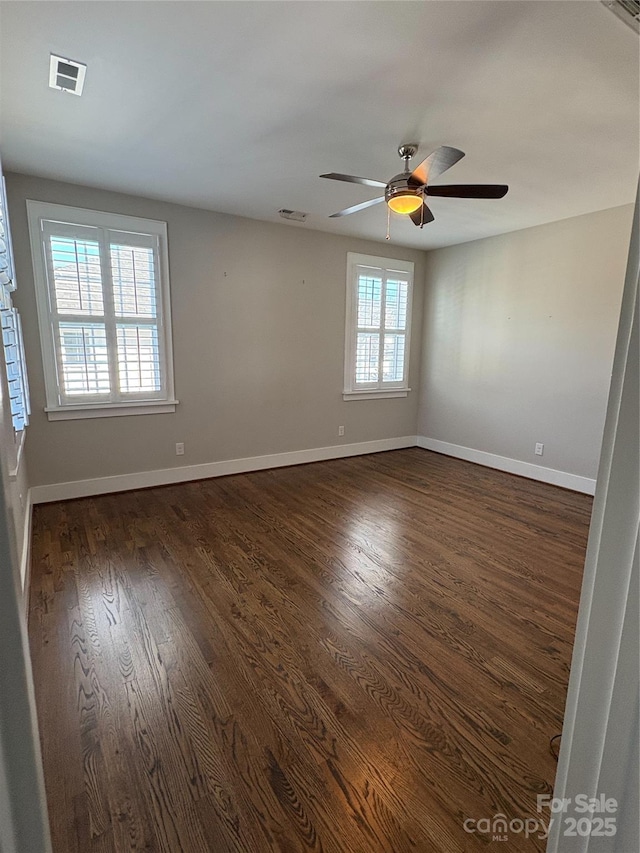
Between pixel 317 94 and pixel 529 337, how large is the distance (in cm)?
345

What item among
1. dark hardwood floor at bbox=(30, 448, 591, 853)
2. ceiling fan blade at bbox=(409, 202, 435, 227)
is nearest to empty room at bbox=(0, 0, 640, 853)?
dark hardwood floor at bbox=(30, 448, 591, 853)

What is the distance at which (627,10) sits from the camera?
1564 millimetres

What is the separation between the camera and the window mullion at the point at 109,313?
362cm

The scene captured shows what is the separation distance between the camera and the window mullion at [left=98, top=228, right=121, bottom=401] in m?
3.62

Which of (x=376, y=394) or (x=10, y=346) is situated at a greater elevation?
A: (x=10, y=346)

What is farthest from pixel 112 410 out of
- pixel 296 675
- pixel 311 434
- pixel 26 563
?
pixel 296 675

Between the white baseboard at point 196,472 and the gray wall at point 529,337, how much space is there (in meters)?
1.26

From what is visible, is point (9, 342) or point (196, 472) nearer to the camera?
point (9, 342)

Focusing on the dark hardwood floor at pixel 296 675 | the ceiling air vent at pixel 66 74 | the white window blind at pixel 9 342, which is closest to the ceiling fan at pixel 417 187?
the ceiling air vent at pixel 66 74

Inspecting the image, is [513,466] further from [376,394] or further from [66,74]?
[66,74]

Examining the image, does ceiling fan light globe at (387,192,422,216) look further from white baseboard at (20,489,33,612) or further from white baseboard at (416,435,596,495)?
white baseboard at (416,435,596,495)

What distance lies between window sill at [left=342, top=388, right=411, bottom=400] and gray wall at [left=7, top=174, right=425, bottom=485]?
0.29ft

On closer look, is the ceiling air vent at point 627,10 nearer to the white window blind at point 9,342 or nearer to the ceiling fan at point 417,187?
the ceiling fan at point 417,187

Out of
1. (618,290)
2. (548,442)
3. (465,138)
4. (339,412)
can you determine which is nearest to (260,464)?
(339,412)
